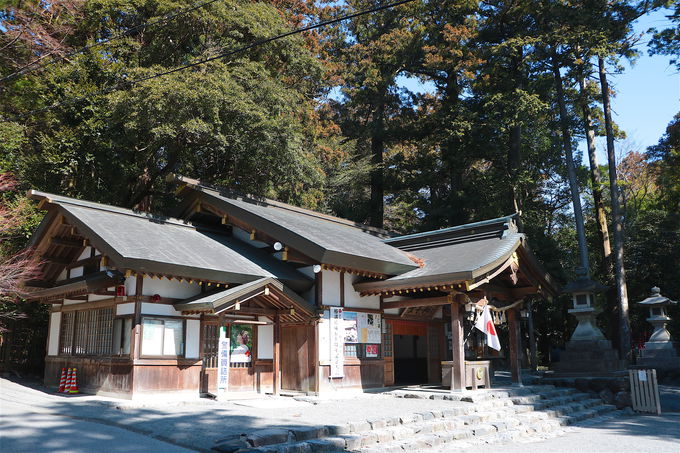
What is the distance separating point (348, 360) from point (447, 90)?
1836cm

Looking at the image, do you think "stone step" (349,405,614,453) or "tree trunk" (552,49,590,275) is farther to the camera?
"tree trunk" (552,49,590,275)

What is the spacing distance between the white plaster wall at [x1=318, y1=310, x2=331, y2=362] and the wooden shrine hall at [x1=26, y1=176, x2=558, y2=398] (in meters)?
0.03

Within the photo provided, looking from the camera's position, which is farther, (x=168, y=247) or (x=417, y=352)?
(x=417, y=352)

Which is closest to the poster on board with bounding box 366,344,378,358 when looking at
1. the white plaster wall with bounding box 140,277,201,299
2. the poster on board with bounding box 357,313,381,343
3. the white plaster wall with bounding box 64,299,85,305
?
the poster on board with bounding box 357,313,381,343

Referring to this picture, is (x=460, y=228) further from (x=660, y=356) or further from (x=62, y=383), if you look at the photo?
(x=62, y=383)

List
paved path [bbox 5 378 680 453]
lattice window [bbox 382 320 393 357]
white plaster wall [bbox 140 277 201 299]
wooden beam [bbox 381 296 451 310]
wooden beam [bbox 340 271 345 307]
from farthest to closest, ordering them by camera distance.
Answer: lattice window [bbox 382 320 393 357] < wooden beam [bbox 340 271 345 307] < wooden beam [bbox 381 296 451 310] < white plaster wall [bbox 140 277 201 299] < paved path [bbox 5 378 680 453]

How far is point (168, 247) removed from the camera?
1242cm

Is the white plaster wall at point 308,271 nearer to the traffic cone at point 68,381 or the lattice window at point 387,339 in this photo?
the lattice window at point 387,339

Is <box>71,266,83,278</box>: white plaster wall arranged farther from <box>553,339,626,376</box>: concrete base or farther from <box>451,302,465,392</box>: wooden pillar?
<box>553,339,626,376</box>: concrete base

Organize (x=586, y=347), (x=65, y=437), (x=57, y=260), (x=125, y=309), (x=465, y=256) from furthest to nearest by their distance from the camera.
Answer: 1. (x=586, y=347)
2. (x=57, y=260)
3. (x=465, y=256)
4. (x=125, y=309)
5. (x=65, y=437)

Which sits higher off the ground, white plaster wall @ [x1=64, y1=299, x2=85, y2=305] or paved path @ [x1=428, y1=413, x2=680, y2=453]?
white plaster wall @ [x1=64, y1=299, x2=85, y2=305]

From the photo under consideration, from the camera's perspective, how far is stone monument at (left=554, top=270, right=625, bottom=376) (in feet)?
55.3

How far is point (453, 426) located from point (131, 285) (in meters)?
7.61

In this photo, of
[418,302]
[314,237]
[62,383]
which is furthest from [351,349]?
[62,383]
